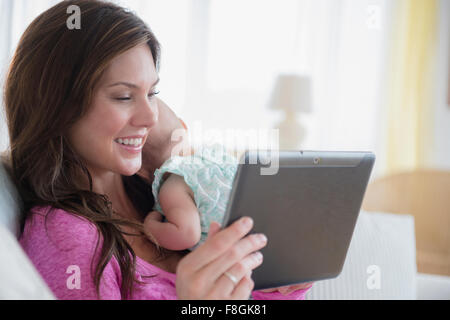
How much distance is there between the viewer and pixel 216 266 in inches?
28.0

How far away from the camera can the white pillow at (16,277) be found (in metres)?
0.64

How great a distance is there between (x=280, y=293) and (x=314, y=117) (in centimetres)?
261

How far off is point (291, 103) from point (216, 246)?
2415 millimetres

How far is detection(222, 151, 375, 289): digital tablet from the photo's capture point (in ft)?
2.48

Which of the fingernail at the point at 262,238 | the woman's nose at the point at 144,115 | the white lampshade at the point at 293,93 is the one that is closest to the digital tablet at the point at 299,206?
the fingernail at the point at 262,238

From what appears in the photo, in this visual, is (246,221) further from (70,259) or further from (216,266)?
(70,259)

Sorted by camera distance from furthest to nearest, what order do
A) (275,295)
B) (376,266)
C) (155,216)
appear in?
(376,266) → (155,216) → (275,295)

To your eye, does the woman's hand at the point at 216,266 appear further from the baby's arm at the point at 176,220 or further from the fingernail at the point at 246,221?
the baby's arm at the point at 176,220

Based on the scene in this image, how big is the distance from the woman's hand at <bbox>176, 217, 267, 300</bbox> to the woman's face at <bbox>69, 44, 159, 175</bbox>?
38 centimetres

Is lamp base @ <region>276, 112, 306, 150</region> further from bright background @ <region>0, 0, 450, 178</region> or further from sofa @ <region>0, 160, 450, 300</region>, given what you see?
sofa @ <region>0, 160, 450, 300</region>

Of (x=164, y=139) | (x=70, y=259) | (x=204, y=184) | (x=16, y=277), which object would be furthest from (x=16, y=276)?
(x=164, y=139)

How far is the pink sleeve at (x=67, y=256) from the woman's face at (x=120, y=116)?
18cm

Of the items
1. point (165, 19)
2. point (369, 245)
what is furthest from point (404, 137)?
point (369, 245)

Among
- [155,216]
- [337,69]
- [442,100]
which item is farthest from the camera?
[442,100]
